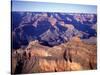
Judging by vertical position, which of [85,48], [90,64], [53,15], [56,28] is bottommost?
[90,64]

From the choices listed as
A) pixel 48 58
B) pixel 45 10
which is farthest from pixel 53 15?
pixel 48 58

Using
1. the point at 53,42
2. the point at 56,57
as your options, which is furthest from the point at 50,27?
the point at 56,57

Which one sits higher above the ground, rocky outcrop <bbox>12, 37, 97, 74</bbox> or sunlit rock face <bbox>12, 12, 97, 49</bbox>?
sunlit rock face <bbox>12, 12, 97, 49</bbox>

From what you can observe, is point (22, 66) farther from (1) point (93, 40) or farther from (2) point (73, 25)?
(1) point (93, 40)

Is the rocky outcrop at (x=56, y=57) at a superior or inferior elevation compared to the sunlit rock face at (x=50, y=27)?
inferior

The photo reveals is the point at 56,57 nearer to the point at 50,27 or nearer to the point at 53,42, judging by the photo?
the point at 53,42

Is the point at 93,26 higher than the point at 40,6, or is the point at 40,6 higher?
the point at 40,6
